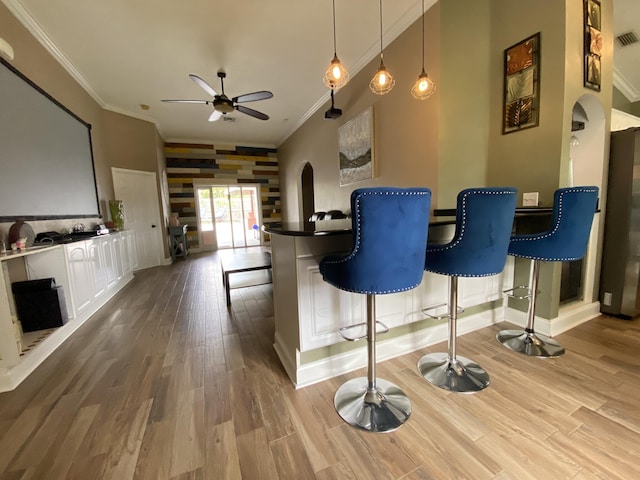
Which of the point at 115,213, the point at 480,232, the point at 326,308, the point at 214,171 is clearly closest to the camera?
the point at 480,232

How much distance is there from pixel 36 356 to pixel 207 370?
1.34m

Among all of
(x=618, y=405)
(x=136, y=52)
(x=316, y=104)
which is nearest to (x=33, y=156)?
(x=136, y=52)

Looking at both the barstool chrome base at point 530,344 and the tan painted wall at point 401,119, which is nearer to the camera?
the barstool chrome base at point 530,344

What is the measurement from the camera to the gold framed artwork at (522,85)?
2.08 meters

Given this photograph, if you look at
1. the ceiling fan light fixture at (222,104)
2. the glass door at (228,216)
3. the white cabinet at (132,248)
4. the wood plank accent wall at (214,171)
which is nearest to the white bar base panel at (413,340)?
the ceiling fan light fixture at (222,104)

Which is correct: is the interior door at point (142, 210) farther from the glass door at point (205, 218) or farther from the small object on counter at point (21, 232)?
the small object on counter at point (21, 232)

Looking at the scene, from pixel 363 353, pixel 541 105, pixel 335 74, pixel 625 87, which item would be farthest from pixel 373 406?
pixel 625 87

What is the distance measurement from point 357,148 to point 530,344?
303 cm

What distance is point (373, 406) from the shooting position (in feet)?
4.52

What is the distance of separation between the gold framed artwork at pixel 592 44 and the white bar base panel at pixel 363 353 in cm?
215

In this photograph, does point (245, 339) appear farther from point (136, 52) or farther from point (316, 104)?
point (316, 104)

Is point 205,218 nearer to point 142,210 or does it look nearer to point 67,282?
point 142,210

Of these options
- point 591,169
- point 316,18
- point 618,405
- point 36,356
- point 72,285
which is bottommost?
point 618,405

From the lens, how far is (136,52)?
125 inches
